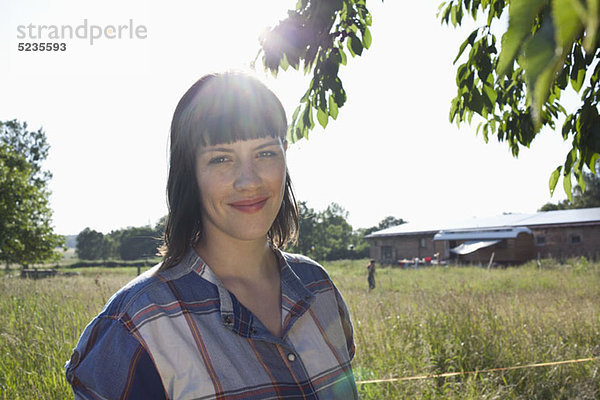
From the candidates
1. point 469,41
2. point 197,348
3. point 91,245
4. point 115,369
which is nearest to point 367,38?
point 469,41

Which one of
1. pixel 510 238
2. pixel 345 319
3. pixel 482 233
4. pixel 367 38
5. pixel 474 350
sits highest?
pixel 367 38

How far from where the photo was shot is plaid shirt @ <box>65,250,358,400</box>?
119cm

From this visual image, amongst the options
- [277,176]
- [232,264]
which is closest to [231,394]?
[232,264]

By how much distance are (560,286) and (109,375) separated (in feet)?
42.8

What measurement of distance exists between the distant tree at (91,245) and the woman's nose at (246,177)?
47.8 metres

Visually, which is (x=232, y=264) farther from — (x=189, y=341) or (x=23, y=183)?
(x=23, y=183)

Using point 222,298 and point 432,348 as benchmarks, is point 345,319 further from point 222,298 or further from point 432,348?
point 432,348

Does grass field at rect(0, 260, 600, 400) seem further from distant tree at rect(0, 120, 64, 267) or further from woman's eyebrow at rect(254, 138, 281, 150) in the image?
distant tree at rect(0, 120, 64, 267)

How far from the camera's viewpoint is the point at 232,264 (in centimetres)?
163

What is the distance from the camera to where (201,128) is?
1.49 m

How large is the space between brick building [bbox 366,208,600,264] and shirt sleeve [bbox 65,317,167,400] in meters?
25.8

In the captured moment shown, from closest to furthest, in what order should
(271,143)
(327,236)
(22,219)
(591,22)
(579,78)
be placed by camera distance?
1. (591,22)
2. (271,143)
3. (579,78)
4. (22,219)
5. (327,236)

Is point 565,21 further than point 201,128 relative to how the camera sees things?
No

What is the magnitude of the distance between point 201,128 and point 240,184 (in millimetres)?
234
